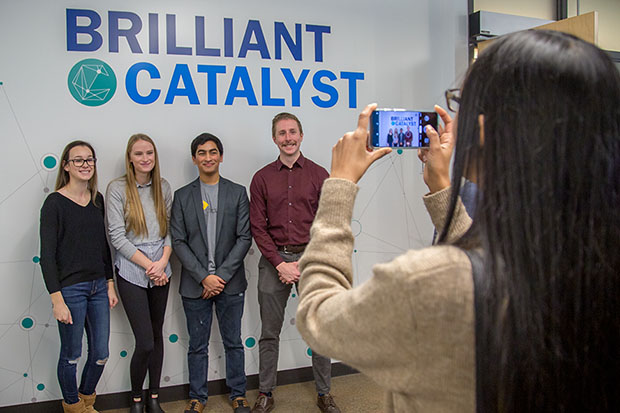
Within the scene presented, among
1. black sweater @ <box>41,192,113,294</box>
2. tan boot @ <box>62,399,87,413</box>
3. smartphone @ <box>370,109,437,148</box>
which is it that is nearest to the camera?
smartphone @ <box>370,109,437,148</box>

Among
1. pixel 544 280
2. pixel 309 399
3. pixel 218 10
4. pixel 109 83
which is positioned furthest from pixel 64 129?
pixel 544 280

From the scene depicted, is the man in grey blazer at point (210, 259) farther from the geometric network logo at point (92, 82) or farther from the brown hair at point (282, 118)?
the geometric network logo at point (92, 82)

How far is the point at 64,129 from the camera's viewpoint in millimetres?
3254

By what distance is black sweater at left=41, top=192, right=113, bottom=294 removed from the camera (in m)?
2.87

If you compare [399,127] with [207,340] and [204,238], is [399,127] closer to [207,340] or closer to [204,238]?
[204,238]

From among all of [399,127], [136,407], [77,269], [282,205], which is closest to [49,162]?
[77,269]

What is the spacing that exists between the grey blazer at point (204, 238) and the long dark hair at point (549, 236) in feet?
8.87

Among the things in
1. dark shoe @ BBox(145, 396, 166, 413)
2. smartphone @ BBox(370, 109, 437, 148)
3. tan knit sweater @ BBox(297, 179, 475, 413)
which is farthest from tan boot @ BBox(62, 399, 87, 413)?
tan knit sweater @ BBox(297, 179, 475, 413)

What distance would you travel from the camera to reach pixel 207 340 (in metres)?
3.30

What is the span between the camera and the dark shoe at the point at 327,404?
3.20 m

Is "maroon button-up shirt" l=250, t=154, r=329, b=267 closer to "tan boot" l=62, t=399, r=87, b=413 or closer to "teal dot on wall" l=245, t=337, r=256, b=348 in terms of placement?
"teal dot on wall" l=245, t=337, r=256, b=348

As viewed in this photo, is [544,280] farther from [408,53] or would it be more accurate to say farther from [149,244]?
[408,53]

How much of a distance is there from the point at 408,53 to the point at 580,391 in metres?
3.63

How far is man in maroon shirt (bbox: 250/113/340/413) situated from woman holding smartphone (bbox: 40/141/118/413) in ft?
3.13
